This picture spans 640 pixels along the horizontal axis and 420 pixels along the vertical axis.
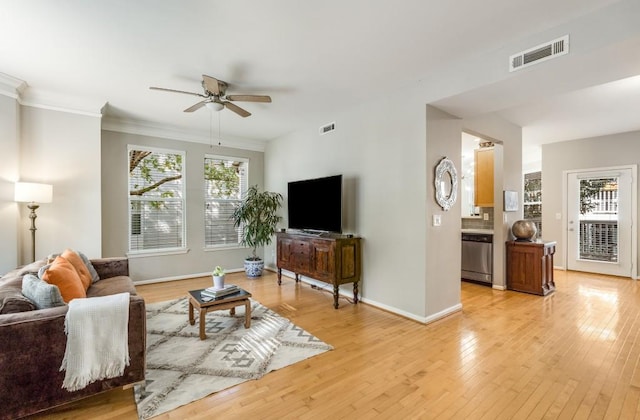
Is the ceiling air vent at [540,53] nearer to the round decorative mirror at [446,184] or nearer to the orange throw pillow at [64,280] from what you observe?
the round decorative mirror at [446,184]

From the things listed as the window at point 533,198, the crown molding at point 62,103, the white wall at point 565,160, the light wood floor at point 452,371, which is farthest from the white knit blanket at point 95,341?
the window at point 533,198

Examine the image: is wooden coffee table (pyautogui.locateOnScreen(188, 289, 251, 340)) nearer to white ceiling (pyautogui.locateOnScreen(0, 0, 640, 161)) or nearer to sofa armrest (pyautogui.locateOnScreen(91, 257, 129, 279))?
sofa armrest (pyautogui.locateOnScreen(91, 257, 129, 279))

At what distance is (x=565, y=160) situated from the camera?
6230mm

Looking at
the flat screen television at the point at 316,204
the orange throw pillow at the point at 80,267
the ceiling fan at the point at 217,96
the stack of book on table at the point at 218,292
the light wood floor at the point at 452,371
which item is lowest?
the light wood floor at the point at 452,371

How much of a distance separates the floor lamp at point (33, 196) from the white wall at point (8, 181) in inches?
6.4

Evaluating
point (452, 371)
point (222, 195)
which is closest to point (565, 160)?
point (452, 371)

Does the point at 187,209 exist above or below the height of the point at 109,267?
above

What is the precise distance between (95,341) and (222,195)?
14.1 feet

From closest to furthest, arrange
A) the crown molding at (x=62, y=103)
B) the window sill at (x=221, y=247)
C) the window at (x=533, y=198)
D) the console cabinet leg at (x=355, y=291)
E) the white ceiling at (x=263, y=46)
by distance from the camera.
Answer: the white ceiling at (x=263, y=46), the crown molding at (x=62, y=103), the console cabinet leg at (x=355, y=291), the window sill at (x=221, y=247), the window at (x=533, y=198)

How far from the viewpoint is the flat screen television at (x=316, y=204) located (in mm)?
4148

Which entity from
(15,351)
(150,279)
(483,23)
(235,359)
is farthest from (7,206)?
(483,23)

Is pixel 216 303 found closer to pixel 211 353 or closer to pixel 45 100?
pixel 211 353

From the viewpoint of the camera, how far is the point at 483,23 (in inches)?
92.8

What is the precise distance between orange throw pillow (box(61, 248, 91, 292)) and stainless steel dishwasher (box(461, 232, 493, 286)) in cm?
535
